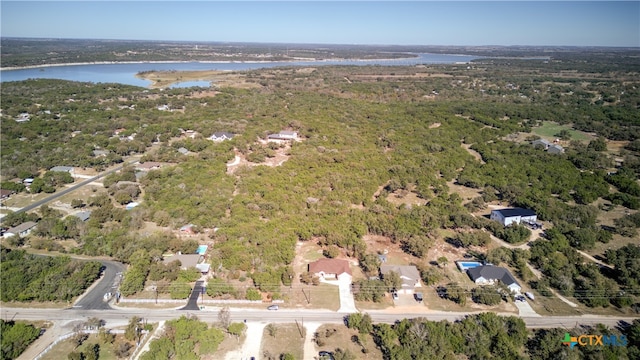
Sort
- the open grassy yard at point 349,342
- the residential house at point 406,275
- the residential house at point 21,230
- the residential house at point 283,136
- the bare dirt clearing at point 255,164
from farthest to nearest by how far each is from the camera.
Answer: the residential house at point 283,136
the bare dirt clearing at point 255,164
the residential house at point 21,230
the residential house at point 406,275
the open grassy yard at point 349,342

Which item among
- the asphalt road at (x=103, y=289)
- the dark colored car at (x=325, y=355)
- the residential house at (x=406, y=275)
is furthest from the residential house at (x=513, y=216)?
the asphalt road at (x=103, y=289)

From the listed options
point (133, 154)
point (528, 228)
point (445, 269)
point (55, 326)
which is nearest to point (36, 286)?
point (55, 326)

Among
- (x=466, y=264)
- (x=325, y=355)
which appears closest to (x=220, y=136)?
(x=466, y=264)

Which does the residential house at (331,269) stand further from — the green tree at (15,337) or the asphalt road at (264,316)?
the green tree at (15,337)

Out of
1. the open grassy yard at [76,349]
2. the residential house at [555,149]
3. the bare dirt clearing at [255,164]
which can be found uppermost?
the residential house at [555,149]

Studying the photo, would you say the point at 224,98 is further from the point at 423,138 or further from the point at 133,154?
the point at 423,138

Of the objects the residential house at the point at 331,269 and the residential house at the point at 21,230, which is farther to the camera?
the residential house at the point at 21,230
